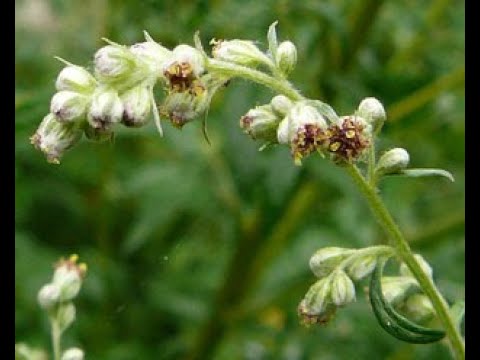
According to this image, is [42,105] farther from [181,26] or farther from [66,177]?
[66,177]

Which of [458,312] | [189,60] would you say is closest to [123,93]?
[189,60]

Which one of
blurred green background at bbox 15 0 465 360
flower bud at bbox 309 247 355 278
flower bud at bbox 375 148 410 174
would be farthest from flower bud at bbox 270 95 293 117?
blurred green background at bbox 15 0 465 360

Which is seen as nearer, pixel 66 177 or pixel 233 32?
pixel 233 32

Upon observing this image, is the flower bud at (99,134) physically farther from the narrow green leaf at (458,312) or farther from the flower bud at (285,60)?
the narrow green leaf at (458,312)

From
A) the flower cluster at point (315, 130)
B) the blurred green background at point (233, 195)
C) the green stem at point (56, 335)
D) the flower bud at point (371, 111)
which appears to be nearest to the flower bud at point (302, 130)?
the flower cluster at point (315, 130)

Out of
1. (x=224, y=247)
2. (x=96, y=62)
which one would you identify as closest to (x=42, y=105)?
(x=96, y=62)

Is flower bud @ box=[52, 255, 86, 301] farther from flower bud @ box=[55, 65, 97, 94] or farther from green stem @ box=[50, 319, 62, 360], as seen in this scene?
flower bud @ box=[55, 65, 97, 94]

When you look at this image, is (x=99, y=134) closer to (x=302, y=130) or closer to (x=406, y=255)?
(x=302, y=130)
